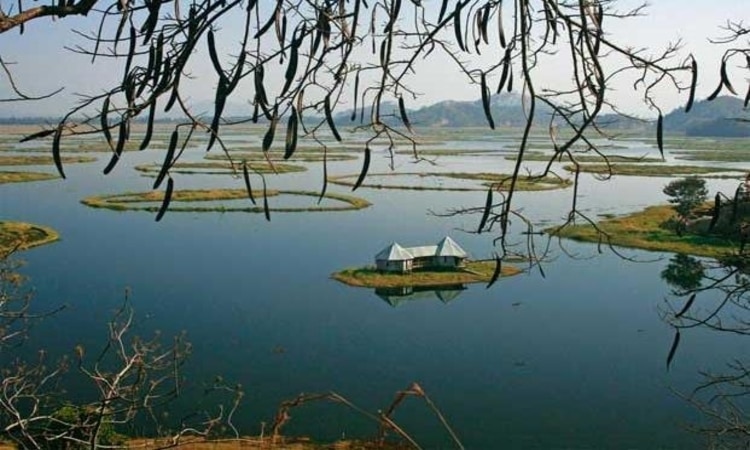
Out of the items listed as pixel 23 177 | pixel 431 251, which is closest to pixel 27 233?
pixel 431 251

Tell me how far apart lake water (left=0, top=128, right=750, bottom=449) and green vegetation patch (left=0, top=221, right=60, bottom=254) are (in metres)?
0.41

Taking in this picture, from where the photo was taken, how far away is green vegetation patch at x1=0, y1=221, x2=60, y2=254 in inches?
700

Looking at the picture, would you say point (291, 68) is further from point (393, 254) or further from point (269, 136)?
point (393, 254)

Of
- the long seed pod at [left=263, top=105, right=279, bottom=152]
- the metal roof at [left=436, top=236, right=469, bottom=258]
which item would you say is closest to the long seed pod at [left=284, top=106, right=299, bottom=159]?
the long seed pod at [left=263, top=105, right=279, bottom=152]

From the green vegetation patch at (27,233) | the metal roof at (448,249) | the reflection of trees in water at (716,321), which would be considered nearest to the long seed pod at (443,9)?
the reflection of trees in water at (716,321)

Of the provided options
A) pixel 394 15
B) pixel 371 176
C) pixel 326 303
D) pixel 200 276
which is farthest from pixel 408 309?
pixel 371 176

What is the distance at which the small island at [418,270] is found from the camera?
15609mm

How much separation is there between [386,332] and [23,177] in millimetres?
23128

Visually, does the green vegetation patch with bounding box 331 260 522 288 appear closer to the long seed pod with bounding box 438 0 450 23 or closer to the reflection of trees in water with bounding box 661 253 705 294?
the reflection of trees in water with bounding box 661 253 705 294

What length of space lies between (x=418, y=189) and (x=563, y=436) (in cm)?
2002

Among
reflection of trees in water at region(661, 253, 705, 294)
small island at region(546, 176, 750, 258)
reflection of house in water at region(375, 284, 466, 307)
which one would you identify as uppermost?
small island at region(546, 176, 750, 258)

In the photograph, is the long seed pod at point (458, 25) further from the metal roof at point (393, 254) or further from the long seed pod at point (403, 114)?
the metal roof at point (393, 254)

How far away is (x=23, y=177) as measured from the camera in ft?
100

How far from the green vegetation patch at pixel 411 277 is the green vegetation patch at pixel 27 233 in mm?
7560
